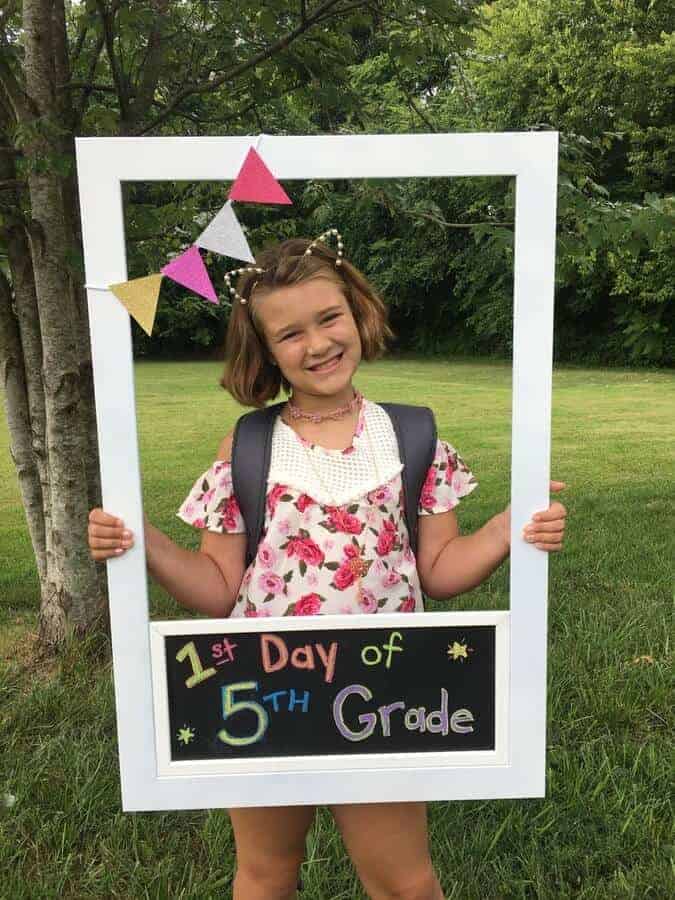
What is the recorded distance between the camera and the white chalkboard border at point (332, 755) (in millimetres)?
1232

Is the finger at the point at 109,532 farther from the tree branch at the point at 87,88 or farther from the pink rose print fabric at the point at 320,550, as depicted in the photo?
the tree branch at the point at 87,88

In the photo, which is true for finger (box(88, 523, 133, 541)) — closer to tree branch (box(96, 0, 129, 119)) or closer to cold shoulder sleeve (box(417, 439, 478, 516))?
cold shoulder sleeve (box(417, 439, 478, 516))

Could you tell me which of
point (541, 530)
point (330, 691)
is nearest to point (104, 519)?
point (330, 691)

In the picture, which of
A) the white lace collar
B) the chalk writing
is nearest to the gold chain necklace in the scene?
the white lace collar

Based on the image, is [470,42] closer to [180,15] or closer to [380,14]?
[380,14]

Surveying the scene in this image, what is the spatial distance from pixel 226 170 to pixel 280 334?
0.27m

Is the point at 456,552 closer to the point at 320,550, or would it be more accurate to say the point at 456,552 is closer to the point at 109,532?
the point at 320,550

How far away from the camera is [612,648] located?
9.40 ft

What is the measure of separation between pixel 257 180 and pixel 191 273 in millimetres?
163

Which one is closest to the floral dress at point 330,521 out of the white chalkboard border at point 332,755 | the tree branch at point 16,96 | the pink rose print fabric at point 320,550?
the pink rose print fabric at point 320,550

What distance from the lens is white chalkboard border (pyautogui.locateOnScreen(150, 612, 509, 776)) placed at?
1.23 metres

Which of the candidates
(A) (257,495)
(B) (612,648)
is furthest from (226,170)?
(B) (612,648)

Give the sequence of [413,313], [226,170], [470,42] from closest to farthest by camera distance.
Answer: [226,170], [413,313], [470,42]

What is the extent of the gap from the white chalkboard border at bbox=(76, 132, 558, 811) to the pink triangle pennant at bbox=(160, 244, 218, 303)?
76 millimetres
